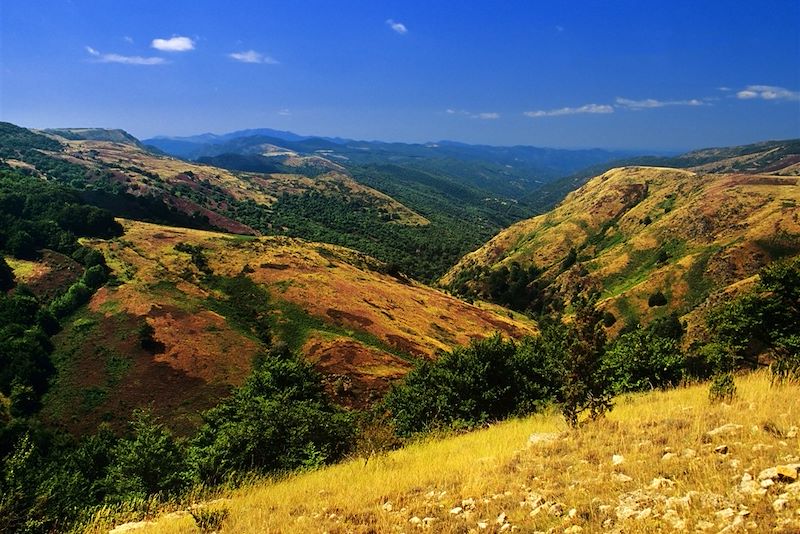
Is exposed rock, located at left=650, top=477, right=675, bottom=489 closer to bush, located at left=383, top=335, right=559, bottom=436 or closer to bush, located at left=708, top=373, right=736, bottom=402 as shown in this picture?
bush, located at left=708, top=373, right=736, bottom=402

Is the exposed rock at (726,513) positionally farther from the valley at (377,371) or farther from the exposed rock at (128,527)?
the exposed rock at (128,527)

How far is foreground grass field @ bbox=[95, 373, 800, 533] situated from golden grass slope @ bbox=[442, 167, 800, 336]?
286 ft

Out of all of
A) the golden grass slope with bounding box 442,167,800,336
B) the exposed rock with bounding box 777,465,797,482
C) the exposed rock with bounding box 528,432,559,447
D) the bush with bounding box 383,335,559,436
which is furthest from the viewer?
the golden grass slope with bounding box 442,167,800,336

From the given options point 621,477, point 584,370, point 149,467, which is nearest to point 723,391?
point 584,370

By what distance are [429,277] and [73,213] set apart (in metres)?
121

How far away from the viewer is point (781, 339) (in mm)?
23438

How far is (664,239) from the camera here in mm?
124812

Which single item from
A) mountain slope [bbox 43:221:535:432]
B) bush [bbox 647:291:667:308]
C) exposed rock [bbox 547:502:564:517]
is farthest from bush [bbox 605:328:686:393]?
bush [bbox 647:291:667:308]

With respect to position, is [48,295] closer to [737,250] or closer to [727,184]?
[737,250]

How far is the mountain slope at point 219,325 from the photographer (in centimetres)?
5256

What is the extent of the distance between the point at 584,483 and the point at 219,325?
63105 millimetres

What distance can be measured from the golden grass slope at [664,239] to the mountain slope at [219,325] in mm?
40349

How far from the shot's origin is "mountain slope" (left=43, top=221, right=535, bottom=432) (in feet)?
172

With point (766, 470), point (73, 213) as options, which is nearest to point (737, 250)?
point (766, 470)
